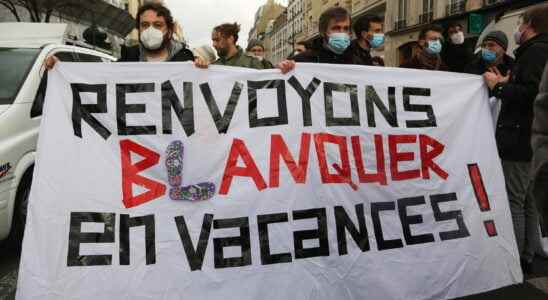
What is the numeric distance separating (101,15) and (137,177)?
28.5 metres

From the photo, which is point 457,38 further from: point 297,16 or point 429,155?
point 297,16

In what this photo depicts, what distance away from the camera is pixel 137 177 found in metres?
2.76

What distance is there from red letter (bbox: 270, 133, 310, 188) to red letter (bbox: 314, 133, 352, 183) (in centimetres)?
8

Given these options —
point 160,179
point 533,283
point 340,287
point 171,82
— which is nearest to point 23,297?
point 160,179

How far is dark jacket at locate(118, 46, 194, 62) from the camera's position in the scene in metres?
3.65

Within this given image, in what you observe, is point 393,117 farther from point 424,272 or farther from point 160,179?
point 160,179

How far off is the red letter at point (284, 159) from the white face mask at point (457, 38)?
346 centimetres

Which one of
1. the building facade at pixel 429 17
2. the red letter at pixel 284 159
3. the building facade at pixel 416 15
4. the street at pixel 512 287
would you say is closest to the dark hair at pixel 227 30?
the red letter at pixel 284 159

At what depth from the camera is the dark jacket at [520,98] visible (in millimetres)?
3238

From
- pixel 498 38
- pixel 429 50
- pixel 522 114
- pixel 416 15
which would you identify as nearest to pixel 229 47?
pixel 429 50

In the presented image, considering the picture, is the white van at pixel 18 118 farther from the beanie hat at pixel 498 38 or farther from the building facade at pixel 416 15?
the building facade at pixel 416 15

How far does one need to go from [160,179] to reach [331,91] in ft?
4.01

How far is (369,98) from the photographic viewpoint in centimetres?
320

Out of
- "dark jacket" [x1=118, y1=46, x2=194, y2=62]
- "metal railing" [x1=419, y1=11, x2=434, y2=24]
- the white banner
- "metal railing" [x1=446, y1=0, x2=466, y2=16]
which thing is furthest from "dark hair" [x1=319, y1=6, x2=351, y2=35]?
"metal railing" [x1=419, y1=11, x2=434, y2=24]
